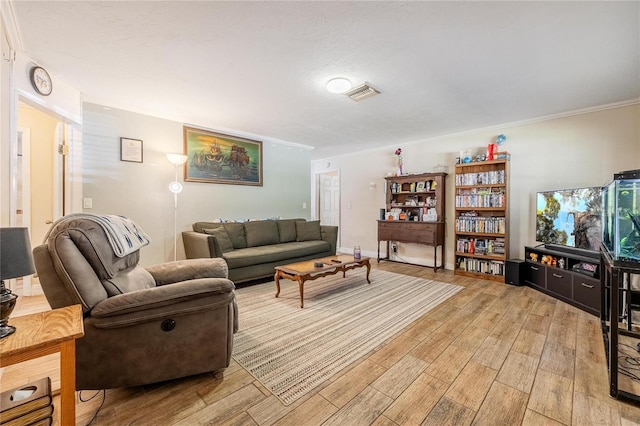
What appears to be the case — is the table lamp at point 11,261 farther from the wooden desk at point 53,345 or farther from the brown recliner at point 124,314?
the brown recliner at point 124,314

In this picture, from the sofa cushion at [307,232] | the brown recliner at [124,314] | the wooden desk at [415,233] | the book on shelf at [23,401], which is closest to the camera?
the book on shelf at [23,401]

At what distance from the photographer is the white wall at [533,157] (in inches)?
126

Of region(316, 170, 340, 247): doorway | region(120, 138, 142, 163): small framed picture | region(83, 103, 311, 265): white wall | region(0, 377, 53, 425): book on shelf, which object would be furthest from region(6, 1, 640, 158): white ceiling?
region(316, 170, 340, 247): doorway

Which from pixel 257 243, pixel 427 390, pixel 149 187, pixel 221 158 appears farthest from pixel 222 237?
pixel 427 390

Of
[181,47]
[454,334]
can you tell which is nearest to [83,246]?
[181,47]

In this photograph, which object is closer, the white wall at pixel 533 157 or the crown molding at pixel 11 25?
the crown molding at pixel 11 25

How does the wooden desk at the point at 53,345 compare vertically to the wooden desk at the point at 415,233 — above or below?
below

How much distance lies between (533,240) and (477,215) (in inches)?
31.0

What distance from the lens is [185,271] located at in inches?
83.1

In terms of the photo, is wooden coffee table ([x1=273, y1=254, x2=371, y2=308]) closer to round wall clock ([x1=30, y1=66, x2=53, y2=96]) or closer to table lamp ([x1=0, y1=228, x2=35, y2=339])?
table lamp ([x1=0, y1=228, x2=35, y2=339])

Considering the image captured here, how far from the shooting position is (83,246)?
1405 mm

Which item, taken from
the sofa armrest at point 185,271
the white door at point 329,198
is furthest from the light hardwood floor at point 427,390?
the white door at point 329,198

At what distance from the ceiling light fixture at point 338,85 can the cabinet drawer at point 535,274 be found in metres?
3.27

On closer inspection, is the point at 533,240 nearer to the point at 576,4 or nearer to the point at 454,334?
the point at 454,334
